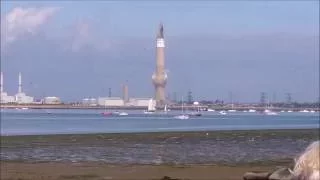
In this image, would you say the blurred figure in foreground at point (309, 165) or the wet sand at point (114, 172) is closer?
the blurred figure in foreground at point (309, 165)

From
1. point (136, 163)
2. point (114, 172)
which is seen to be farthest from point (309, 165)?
point (136, 163)

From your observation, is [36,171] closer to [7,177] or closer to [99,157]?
[7,177]

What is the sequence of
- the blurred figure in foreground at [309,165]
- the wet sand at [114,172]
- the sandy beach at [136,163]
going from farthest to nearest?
the sandy beach at [136,163] < the wet sand at [114,172] < the blurred figure in foreground at [309,165]

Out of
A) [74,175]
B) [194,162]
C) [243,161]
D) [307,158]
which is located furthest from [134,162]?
[307,158]

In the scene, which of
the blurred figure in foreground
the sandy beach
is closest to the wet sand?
the sandy beach

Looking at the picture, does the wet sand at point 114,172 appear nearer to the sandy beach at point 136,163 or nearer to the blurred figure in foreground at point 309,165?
the sandy beach at point 136,163

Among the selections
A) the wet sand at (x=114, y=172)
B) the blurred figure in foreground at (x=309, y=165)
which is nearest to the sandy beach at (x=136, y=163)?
the wet sand at (x=114, y=172)

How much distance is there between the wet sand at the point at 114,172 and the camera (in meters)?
25.3

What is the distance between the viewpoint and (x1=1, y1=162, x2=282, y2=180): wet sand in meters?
25.3

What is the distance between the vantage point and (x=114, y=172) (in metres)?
27.3

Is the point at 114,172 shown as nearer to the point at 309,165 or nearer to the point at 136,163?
the point at 136,163

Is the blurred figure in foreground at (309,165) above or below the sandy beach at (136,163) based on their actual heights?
above

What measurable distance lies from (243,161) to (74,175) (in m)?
10.3

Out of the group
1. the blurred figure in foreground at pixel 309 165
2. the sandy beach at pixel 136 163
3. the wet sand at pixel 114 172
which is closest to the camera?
the blurred figure in foreground at pixel 309 165
